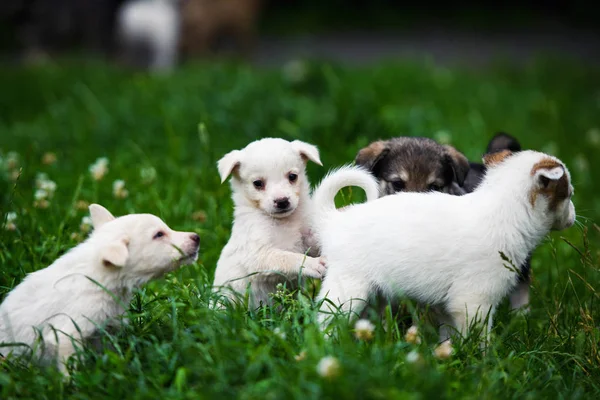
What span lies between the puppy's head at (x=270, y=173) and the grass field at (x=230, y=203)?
558 mm

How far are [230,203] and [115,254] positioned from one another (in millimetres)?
2105

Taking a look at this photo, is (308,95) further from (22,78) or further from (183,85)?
(22,78)

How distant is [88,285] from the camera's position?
10.9 ft

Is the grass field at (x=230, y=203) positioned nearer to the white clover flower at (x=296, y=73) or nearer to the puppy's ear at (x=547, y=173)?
the white clover flower at (x=296, y=73)

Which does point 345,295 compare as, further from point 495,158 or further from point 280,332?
point 495,158

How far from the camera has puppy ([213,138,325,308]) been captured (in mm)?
3910

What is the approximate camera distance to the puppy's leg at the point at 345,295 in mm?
3502

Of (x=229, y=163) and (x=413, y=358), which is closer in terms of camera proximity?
(x=413, y=358)

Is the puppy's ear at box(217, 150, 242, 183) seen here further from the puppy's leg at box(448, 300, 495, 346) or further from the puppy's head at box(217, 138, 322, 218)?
the puppy's leg at box(448, 300, 495, 346)

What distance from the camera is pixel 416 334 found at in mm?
3256

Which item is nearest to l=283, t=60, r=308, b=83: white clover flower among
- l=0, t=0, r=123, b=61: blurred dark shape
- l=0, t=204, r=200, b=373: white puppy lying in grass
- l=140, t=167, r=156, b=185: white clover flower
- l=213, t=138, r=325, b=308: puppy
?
l=140, t=167, r=156, b=185: white clover flower

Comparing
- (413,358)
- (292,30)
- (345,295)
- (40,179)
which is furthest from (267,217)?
(292,30)

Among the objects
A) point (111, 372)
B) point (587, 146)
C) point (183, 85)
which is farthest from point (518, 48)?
point (111, 372)

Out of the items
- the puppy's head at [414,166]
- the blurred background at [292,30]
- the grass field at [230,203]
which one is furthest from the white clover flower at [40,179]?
the blurred background at [292,30]
